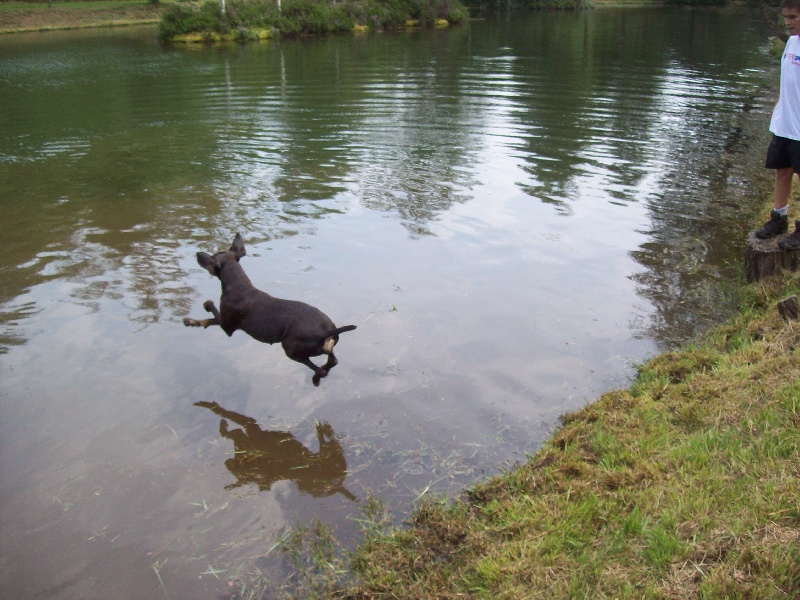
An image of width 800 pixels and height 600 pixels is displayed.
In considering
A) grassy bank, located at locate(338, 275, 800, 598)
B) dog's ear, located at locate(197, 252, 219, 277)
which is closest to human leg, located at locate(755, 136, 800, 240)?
grassy bank, located at locate(338, 275, 800, 598)

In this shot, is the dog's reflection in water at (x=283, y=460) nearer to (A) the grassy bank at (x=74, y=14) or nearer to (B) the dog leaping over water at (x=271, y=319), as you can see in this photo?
(B) the dog leaping over water at (x=271, y=319)

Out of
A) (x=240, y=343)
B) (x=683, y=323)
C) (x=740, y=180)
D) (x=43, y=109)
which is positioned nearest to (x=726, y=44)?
(x=740, y=180)

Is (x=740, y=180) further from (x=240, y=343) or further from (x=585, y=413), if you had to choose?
(x=240, y=343)

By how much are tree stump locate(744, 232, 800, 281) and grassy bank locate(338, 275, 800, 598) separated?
183cm

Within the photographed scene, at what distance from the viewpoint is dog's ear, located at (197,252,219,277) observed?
6301 millimetres

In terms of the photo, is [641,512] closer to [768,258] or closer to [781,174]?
[768,258]

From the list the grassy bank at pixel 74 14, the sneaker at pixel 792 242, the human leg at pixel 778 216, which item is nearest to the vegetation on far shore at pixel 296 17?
the grassy bank at pixel 74 14

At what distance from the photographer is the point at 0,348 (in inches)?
274

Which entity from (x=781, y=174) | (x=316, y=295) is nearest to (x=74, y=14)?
(x=316, y=295)

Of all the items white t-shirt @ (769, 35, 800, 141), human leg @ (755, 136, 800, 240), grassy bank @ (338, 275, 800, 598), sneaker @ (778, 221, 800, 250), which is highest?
white t-shirt @ (769, 35, 800, 141)

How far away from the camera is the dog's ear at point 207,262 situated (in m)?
6.30

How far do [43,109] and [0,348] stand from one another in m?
14.8

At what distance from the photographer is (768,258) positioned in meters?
7.26

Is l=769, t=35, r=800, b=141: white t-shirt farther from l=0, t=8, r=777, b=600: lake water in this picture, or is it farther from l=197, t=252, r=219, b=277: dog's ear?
l=197, t=252, r=219, b=277: dog's ear
